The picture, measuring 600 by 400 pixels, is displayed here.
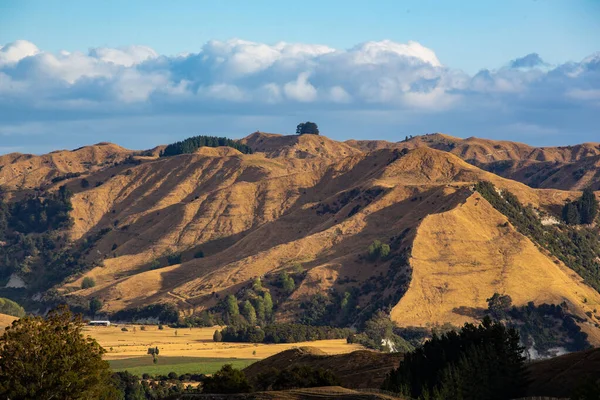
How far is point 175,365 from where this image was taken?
164500mm

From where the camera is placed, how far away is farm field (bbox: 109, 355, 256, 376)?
155750mm

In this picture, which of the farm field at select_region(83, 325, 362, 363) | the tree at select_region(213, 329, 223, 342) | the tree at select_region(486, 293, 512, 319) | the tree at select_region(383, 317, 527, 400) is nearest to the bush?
the tree at select_region(383, 317, 527, 400)

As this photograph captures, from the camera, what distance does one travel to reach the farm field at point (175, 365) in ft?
511

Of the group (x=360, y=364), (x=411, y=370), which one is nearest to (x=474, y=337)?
(x=411, y=370)

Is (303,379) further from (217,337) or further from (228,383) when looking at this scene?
(217,337)

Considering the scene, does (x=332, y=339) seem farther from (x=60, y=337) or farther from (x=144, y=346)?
(x=60, y=337)

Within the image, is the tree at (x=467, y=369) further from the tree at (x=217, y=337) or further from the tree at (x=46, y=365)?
the tree at (x=217, y=337)

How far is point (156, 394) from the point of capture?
5202 inches

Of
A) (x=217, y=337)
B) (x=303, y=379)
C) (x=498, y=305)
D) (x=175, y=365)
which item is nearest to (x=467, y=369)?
(x=303, y=379)

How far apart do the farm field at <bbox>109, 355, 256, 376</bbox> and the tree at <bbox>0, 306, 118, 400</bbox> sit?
69.5m

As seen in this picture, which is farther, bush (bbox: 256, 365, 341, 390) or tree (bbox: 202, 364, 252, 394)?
tree (bbox: 202, 364, 252, 394)

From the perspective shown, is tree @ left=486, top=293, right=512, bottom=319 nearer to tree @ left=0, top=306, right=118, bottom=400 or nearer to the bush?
the bush

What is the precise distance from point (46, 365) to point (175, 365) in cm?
8465

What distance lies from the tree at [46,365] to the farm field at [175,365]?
228 feet
